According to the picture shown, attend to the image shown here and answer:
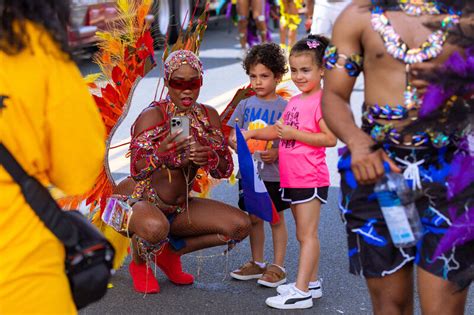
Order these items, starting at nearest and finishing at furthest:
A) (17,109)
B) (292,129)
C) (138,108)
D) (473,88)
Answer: (17,109)
(473,88)
(292,129)
(138,108)

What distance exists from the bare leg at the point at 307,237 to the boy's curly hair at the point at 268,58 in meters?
0.78

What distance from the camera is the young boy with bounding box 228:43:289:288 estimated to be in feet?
16.3

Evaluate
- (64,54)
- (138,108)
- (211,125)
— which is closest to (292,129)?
(211,125)

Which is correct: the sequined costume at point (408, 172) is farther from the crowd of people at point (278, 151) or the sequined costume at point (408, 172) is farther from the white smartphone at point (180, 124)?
the white smartphone at point (180, 124)

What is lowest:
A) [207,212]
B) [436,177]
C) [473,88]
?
[207,212]

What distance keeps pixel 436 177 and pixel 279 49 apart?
208cm

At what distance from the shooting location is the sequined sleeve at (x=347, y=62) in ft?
10.6

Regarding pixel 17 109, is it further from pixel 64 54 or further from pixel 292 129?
pixel 292 129

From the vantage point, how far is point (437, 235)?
3207 mm

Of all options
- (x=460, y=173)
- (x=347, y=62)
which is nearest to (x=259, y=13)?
(x=347, y=62)

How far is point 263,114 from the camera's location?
499 centimetres

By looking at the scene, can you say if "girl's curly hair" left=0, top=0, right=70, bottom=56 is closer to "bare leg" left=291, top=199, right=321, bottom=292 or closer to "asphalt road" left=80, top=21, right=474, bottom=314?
"asphalt road" left=80, top=21, right=474, bottom=314

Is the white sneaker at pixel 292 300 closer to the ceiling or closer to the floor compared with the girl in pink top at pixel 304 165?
closer to the floor

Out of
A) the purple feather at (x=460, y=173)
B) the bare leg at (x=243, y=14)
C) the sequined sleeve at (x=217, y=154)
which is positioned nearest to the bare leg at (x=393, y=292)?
the purple feather at (x=460, y=173)
